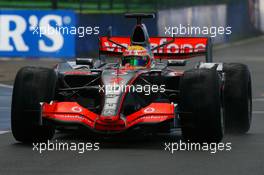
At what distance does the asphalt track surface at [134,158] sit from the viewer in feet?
37.3

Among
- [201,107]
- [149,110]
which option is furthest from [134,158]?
[201,107]

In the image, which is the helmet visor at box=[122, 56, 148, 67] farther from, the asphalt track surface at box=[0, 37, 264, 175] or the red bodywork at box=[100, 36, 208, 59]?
the red bodywork at box=[100, 36, 208, 59]

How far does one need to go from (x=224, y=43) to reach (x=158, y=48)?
31274 millimetres

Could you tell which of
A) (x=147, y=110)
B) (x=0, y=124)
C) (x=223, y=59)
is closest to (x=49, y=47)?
(x=223, y=59)

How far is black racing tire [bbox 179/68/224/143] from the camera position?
522 inches

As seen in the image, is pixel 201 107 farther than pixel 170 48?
No

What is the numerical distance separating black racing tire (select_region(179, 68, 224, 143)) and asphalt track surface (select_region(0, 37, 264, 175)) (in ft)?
1.13

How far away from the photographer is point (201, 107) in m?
13.3

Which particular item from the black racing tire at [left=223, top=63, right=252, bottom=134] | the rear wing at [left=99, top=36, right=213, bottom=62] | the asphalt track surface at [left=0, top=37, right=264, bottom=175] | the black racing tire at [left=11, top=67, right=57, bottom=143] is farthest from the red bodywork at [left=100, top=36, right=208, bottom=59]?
the black racing tire at [left=11, top=67, right=57, bottom=143]

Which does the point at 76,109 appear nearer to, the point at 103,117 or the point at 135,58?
the point at 103,117

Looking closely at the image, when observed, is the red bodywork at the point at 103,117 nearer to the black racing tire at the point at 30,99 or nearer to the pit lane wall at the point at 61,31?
the black racing tire at the point at 30,99

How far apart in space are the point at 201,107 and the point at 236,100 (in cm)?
227

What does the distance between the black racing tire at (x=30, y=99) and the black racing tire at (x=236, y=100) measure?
2.87 m

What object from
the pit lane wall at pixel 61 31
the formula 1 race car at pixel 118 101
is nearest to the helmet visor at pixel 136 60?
the formula 1 race car at pixel 118 101
